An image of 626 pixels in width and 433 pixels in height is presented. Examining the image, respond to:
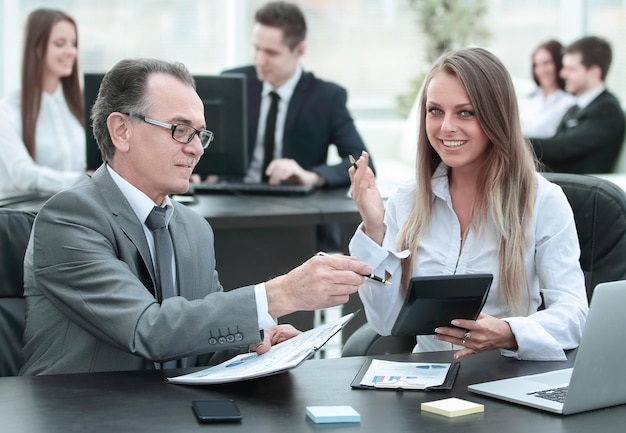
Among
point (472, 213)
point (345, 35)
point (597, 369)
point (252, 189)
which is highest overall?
point (345, 35)

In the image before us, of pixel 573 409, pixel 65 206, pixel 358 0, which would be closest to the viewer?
pixel 573 409

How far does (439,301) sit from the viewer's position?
6.28ft

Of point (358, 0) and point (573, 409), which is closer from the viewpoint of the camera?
point (573, 409)

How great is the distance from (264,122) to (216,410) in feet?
10.1

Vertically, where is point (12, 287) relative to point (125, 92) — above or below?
below

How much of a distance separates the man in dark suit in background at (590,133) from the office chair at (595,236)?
142 inches

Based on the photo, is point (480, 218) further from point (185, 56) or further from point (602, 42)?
point (185, 56)

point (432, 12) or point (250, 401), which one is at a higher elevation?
point (432, 12)

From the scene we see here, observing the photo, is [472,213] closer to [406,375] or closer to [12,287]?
[406,375]

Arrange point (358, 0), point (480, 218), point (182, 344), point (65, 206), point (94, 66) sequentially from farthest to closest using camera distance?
point (358, 0) < point (94, 66) < point (480, 218) < point (65, 206) < point (182, 344)

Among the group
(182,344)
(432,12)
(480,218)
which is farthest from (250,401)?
(432,12)

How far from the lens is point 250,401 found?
68.0 inches

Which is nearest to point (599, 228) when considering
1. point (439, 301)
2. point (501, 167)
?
point (501, 167)

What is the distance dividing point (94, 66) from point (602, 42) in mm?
3672
